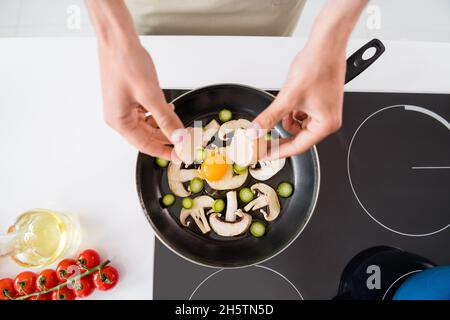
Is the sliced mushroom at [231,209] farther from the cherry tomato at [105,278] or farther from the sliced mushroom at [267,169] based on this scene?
the cherry tomato at [105,278]

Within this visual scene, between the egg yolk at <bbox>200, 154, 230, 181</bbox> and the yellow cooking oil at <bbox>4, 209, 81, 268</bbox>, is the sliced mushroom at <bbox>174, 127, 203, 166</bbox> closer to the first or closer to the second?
the egg yolk at <bbox>200, 154, 230, 181</bbox>

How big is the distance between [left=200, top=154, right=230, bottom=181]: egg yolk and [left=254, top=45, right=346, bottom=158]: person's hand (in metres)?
0.25

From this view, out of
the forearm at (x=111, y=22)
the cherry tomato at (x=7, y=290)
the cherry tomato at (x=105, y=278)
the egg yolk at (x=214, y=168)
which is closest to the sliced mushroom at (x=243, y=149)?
the egg yolk at (x=214, y=168)

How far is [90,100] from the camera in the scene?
108cm

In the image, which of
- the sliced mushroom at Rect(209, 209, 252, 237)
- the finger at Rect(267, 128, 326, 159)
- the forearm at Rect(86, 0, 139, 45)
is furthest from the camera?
the sliced mushroom at Rect(209, 209, 252, 237)

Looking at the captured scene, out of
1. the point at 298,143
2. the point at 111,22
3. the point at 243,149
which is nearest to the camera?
the point at 111,22

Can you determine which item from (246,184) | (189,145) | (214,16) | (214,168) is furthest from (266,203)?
(214,16)

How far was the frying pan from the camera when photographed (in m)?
1.01

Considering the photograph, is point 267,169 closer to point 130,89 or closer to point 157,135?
A: point 157,135

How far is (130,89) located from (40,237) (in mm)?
517

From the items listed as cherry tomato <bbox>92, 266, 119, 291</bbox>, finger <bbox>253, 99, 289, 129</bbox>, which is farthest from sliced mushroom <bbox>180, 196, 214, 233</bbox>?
finger <bbox>253, 99, 289, 129</bbox>

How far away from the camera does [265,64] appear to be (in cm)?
109

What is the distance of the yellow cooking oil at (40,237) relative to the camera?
3.07 feet

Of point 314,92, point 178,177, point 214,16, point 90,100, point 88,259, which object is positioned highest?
point 214,16
